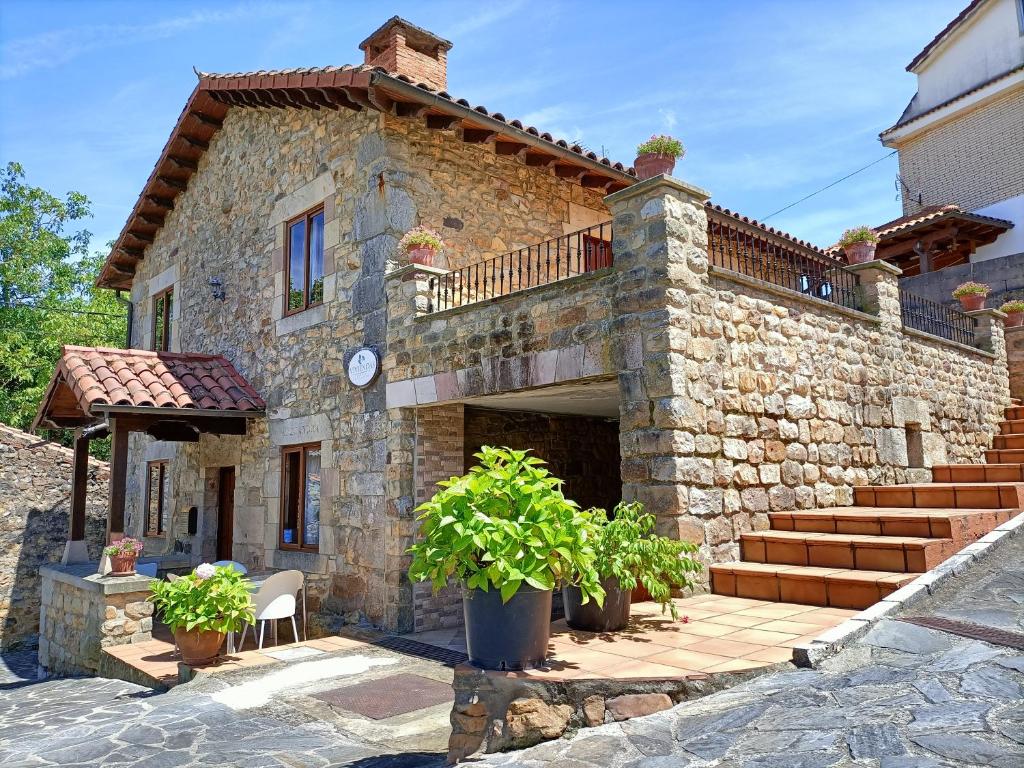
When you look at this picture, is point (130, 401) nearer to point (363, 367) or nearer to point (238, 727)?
point (363, 367)

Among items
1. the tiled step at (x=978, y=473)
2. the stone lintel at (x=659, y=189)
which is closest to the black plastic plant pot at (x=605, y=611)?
the stone lintel at (x=659, y=189)

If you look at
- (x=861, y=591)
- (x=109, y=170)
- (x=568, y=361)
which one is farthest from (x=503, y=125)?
(x=109, y=170)

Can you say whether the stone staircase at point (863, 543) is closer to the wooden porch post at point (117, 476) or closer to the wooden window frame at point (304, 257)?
the wooden window frame at point (304, 257)

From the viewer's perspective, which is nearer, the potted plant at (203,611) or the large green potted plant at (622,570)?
the large green potted plant at (622,570)

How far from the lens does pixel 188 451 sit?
11797 mm

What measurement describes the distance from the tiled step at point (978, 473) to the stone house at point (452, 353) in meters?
0.26

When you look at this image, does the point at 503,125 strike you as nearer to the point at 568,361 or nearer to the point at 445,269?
the point at 445,269

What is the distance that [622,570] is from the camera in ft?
15.1

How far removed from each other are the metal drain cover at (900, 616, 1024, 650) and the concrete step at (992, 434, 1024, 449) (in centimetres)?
660

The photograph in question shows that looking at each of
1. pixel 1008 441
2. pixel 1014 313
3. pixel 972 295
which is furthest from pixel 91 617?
pixel 1014 313

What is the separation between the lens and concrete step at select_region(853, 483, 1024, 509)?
6359mm

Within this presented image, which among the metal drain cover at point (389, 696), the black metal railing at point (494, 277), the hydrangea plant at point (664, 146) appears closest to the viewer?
the metal drain cover at point (389, 696)

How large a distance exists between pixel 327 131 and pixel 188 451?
566 centimetres

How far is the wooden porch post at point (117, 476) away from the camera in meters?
8.73
